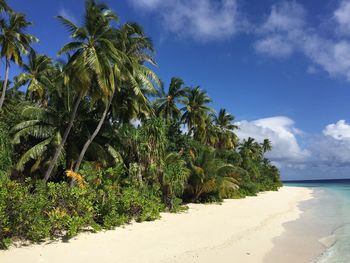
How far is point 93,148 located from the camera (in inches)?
746

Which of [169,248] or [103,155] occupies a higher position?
[103,155]

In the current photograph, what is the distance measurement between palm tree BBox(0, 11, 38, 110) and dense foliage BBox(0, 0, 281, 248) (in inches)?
2.4

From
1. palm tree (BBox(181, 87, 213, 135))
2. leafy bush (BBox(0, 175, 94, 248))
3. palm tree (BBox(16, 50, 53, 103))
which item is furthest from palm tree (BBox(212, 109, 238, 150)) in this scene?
leafy bush (BBox(0, 175, 94, 248))

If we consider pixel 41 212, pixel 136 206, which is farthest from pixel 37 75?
pixel 41 212

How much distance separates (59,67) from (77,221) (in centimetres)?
1464

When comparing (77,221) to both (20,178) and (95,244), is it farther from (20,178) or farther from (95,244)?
(20,178)

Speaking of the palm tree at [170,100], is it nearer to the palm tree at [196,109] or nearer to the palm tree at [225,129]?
the palm tree at [196,109]

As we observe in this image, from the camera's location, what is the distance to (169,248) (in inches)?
390

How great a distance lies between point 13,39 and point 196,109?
53.0ft

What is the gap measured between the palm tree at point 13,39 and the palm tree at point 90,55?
7.05 meters

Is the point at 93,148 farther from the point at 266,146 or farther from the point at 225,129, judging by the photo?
the point at 266,146

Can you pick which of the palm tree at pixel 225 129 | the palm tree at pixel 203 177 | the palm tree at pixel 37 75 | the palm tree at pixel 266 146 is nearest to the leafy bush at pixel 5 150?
the palm tree at pixel 37 75

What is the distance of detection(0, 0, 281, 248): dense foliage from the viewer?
10.7 m

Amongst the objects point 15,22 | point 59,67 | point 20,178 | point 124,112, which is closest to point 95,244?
point 20,178
